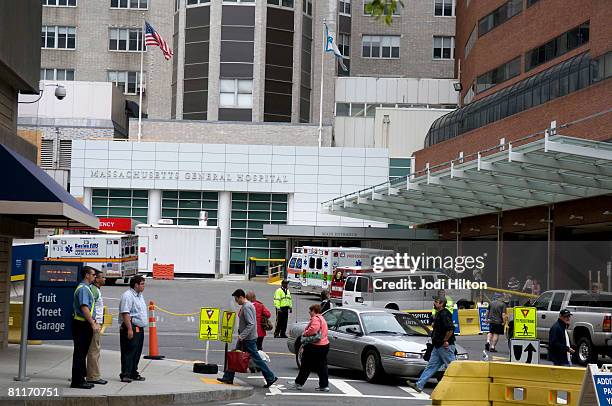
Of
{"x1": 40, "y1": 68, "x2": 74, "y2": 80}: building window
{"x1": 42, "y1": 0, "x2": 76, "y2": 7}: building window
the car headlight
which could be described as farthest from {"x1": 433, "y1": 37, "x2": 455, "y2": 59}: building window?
the car headlight

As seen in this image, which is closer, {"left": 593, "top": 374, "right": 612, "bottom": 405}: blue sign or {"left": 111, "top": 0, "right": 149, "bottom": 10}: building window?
{"left": 593, "top": 374, "right": 612, "bottom": 405}: blue sign

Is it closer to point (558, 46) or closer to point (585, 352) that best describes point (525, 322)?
point (585, 352)

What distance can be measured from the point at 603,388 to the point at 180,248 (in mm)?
53099

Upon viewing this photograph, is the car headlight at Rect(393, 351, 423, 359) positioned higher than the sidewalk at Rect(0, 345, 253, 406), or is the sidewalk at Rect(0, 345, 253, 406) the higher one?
the car headlight at Rect(393, 351, 423, 359)

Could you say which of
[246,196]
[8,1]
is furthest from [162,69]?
[8,1]

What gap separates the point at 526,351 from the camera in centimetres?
1864

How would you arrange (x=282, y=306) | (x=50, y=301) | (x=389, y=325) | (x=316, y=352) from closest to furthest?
(x=50, y=301)
(x=316, y=352)
(x=389, y=325)
(x=282, y=306)

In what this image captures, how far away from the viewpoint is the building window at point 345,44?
88.9 meters

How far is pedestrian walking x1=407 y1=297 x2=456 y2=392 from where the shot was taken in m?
19.0

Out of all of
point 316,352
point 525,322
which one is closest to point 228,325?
point 316,352

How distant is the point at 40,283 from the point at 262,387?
4.74 meters

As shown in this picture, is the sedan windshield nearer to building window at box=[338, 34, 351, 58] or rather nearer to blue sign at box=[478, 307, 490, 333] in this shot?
blue sign at box=[478, 307, 490, 333]

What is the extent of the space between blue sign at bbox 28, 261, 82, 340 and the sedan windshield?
6.67 meters

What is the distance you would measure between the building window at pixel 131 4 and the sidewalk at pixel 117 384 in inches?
2720
